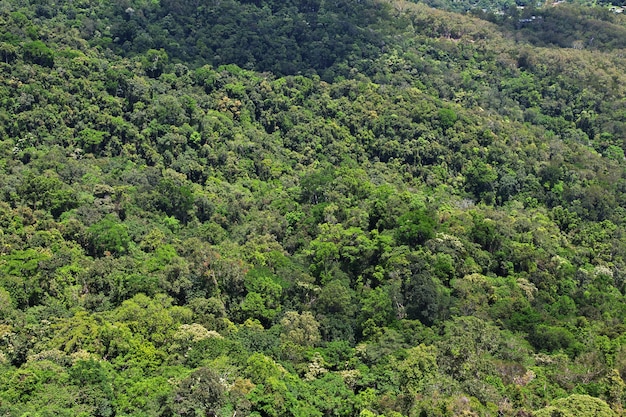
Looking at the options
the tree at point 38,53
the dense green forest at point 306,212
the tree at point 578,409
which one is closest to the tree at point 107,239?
the dense green forest at point 306,212

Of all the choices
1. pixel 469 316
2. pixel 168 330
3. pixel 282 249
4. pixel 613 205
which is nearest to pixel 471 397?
pixel 469 316

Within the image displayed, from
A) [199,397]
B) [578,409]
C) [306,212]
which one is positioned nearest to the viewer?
[578,409]

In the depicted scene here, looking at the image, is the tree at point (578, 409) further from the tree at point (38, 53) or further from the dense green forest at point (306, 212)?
the tree at point (38, 53)

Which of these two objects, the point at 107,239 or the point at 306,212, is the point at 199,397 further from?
the point at 306,212

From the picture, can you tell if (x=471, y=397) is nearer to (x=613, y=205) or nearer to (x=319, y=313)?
(x=319, y=313)

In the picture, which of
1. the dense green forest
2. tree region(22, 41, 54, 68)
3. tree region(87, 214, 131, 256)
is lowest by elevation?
tree region(87, 214, 131, 256)

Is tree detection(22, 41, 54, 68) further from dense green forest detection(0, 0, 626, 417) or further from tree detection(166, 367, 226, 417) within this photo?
tree detection(166, 367, 226, 417)

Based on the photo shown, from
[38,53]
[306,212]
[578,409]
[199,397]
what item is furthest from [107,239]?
[578,409]

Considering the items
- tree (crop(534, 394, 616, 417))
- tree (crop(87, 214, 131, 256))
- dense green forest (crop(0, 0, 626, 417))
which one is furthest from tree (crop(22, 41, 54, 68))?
tree (crop(534, 394, 616, 417))
